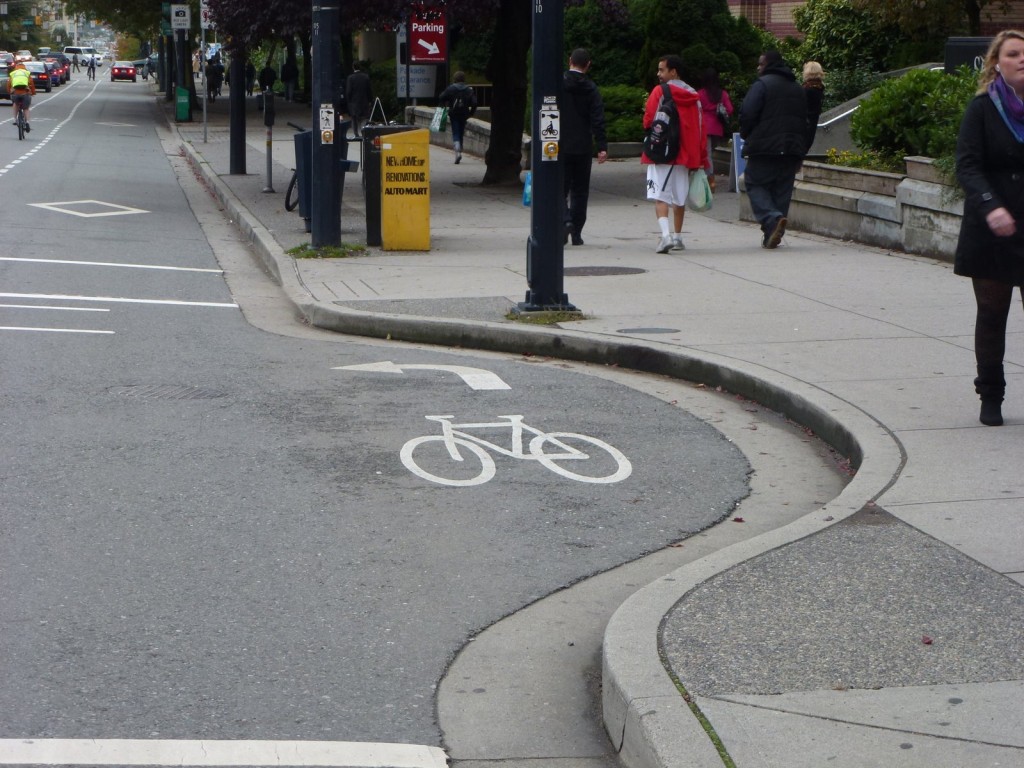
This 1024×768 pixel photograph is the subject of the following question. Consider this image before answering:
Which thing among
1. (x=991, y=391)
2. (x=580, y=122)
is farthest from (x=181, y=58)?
(x=991, y=391)

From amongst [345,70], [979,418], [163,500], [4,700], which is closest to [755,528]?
[979,418]

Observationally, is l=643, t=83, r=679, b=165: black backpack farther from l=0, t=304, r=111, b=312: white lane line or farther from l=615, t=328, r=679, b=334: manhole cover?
l=0, t=304, r=111, b=312: white lane line

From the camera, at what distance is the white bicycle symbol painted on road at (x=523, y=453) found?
6926 mm

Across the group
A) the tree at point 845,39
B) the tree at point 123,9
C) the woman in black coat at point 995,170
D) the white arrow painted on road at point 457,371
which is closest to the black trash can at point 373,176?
the white arrow painted on road at point 457,371

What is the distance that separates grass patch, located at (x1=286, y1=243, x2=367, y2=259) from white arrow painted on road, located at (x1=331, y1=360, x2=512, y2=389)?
5.11 meters

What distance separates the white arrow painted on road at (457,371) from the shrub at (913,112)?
6672 millimetres

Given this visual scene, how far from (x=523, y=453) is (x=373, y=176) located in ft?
26.6

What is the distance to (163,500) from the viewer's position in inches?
251

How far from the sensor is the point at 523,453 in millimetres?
7320

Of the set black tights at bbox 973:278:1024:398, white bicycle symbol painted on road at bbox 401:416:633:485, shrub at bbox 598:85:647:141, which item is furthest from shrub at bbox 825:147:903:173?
shrub at bbox 598:85:647:141

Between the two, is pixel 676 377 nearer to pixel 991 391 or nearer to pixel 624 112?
pixel 991 391

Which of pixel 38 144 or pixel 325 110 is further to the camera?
pixel 38 144

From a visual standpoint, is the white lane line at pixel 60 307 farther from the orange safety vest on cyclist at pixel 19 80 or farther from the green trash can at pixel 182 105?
the green trash can at pixel 182 105

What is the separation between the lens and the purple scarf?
6945 millimetres
